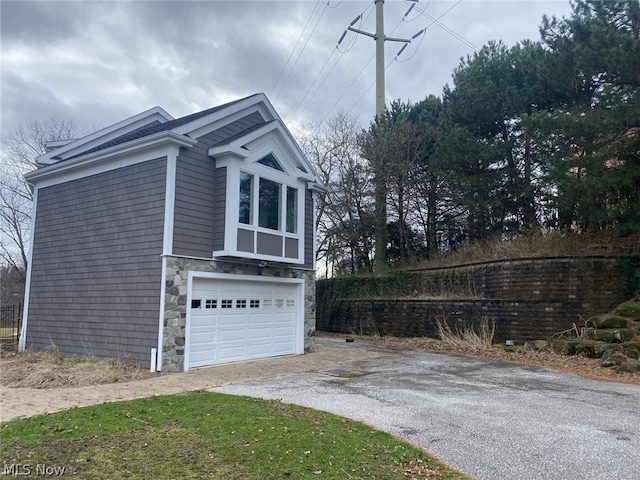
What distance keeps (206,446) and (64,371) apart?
6.62m

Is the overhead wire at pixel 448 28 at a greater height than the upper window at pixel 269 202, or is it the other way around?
the overhead wire at pixel 448 28

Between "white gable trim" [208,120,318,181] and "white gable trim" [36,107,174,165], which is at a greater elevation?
"white gable trim" [36,107,174,165]

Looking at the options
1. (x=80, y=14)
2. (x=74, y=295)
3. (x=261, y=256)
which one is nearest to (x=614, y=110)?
(x=261, y=256)

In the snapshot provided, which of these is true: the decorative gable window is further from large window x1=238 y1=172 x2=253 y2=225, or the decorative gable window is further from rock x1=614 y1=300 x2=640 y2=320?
rock x1=614 y1=300 x2=640 y2=320

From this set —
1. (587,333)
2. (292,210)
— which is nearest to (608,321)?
(587,333)

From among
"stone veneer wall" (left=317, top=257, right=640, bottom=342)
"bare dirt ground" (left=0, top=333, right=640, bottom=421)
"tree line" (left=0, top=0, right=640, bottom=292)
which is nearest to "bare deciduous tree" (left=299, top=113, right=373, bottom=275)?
"tree line" (left=0, top=0, right=640, bottom=292)

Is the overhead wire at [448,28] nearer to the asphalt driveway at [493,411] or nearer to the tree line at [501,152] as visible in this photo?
the tree line at [501,152]

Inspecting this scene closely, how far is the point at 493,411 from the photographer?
6.61 m

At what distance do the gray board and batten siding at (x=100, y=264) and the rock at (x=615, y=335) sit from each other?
10705 mm

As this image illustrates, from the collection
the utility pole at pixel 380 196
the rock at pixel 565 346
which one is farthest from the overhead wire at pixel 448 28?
the rock at pixel 565 346

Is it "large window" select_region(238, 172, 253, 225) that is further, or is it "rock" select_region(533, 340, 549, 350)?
"rock" select_region(533, 340, 549, 350)

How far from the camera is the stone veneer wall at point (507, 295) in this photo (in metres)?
13.1

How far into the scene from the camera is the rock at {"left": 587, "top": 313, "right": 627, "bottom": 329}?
1196 centimetres

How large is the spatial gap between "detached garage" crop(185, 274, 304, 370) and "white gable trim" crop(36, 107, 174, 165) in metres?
6.41
